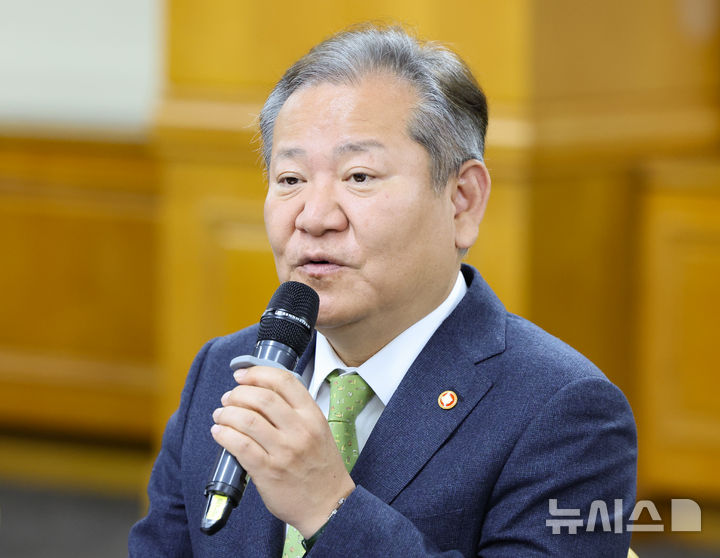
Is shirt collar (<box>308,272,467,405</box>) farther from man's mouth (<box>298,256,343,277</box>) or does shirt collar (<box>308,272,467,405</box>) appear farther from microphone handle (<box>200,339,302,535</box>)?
microphone handle (<box>200,339,302,535</box>)

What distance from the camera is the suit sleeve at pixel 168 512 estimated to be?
190cm

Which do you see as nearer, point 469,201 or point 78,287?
point 469,201

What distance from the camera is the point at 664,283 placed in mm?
4172

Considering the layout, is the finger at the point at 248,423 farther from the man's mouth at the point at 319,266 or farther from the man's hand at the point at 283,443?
the man's mouth at the point at 319,266

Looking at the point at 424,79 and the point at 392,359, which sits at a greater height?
the point at 424,79

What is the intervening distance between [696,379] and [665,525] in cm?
53

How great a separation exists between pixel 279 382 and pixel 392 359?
36 centimetres

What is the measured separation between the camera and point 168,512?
6.28 ft

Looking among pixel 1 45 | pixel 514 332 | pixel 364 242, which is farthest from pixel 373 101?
→ pixel 1 45

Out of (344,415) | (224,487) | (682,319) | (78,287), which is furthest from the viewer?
(78,287)

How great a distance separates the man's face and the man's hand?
0.24 meters

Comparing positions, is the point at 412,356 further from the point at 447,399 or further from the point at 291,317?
the point at 291,317

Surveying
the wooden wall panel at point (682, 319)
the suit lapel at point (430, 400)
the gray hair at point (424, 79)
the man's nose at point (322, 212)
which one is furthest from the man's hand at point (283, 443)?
the wooden wall panel at point (682, 319)

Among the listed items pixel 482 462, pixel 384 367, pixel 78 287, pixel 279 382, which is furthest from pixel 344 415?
pixel 78 287
